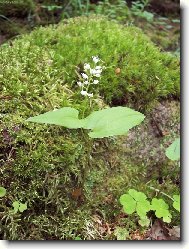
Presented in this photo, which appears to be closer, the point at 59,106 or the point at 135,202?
the point at 135,202

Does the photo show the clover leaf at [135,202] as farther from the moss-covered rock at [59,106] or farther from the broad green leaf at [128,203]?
the moss-covered rock at [59,106]

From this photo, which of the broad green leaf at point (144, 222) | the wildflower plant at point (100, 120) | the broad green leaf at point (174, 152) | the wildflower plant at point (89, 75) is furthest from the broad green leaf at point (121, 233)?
the wildflower plant at point (89, 75)

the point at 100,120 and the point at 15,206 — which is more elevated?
the point at 100,120

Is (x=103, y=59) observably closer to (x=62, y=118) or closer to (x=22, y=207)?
(x=62, y=118)

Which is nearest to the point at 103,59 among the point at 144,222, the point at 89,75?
the point at 89,75

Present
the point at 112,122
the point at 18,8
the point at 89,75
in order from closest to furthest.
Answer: the point at 112,122 → the point at 89,75 → the point at 18,8

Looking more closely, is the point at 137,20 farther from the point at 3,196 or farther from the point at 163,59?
the point at 3,196

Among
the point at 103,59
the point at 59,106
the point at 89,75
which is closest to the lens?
the point at 59,106
